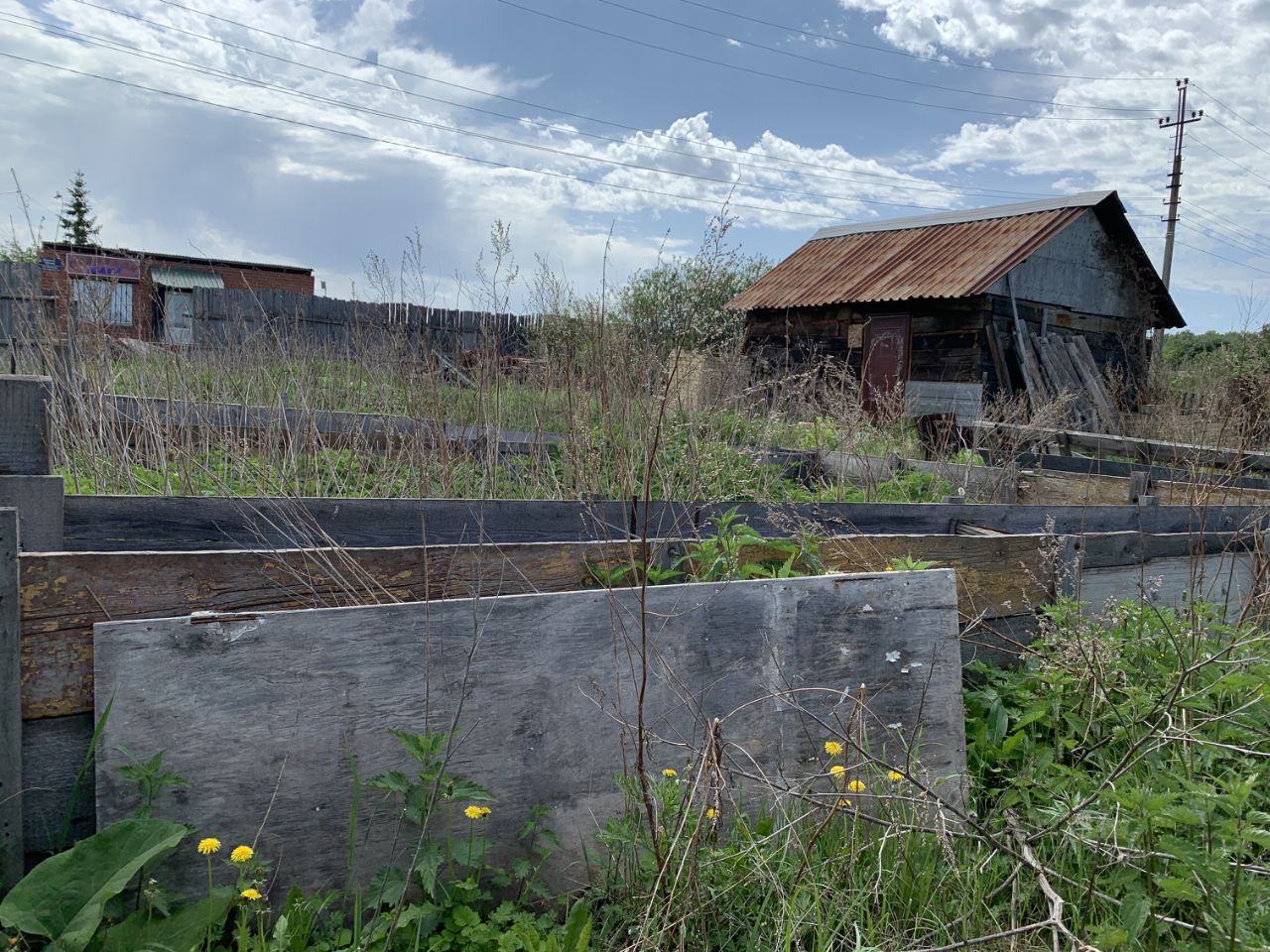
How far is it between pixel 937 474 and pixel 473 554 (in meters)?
4.37

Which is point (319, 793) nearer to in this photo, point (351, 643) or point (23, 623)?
point (351, 643)

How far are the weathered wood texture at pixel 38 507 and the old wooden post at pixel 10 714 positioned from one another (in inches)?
36.4

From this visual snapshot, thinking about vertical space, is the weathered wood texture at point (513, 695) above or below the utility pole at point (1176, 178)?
below

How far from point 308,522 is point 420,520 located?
1.61 ft

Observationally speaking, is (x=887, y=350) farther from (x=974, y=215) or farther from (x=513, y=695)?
(x=513, y=695)

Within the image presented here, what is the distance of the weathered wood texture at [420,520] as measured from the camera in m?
2.81

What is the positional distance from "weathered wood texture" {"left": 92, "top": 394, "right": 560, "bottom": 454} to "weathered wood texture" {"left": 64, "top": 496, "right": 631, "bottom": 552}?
0.69m

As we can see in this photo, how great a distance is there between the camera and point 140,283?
26.3 feet

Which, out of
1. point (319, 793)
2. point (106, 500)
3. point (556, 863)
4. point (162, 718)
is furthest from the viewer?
point (106, 500)

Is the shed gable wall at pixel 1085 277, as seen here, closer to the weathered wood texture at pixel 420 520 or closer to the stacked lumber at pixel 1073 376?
the stacked lumber at pixel 1073 376

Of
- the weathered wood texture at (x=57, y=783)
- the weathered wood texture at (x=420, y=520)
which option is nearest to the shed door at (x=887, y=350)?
the weathered wood texture at (x=420, y=520)

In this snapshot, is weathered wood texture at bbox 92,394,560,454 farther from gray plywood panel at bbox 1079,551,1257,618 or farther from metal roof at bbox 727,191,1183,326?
metal roof at bbox 727,191,1183,326

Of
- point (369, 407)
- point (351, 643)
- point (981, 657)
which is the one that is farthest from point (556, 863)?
point (369, 407)

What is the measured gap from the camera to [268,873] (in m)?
1.86
